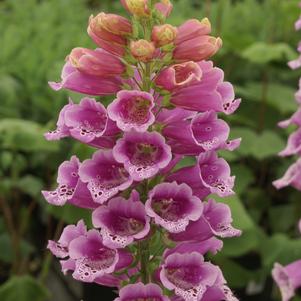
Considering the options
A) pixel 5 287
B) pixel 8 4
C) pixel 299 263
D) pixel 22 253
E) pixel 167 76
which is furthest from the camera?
pixel 8 4

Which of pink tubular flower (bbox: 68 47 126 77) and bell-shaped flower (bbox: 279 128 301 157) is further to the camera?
bell-shaped flower (bbox: 279 128 301 157)

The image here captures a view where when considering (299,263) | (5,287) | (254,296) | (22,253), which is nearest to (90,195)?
(299,263)

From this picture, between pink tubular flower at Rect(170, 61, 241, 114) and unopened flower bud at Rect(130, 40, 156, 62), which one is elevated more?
unopened flower bud at Rect(130, 40, 156, 62)

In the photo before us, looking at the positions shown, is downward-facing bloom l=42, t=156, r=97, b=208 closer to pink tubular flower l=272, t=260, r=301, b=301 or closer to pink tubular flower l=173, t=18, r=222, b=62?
pink tubular flower l=173, t=18, r=222, b=62

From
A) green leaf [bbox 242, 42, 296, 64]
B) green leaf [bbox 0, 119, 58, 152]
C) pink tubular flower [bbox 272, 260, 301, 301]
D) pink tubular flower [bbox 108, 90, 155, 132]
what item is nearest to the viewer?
pink tubular flower [bbox 108, 90, 155, 132]

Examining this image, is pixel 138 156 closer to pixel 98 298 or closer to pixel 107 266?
pixel 107 266

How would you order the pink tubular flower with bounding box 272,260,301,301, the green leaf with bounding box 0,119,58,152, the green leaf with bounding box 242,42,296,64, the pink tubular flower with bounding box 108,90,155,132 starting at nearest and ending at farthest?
1. the pink tubular flower with bounding box 108,90,155,132
2. the pink tubular flower with bounding box 272,260,301,301
3. the green leaf with bounding box 0,119,58,152
4. the green leaf with bounding box 242,42,296,64

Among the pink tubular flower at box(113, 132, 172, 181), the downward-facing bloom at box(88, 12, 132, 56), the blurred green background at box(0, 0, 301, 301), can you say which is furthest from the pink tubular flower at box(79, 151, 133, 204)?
the blurred green background at box(0, 0, 301, 301)
